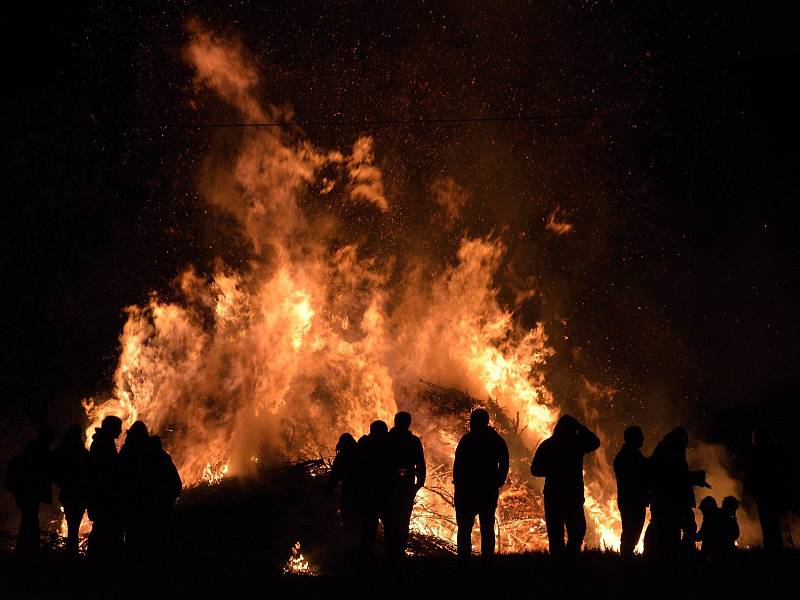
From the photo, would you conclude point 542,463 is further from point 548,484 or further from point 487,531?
point 487,531

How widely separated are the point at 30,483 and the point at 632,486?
6752 millimetres

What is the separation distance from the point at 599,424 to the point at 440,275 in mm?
8782

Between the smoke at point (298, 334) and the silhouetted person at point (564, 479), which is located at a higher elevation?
the smoke at point (298, 334)

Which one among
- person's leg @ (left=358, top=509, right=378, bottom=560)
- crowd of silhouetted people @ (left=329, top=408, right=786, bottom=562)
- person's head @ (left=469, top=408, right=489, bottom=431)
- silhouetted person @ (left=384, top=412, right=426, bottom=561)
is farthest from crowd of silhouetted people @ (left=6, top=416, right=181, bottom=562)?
person's head @ (left=469, top=408, right=489, bottom=431)

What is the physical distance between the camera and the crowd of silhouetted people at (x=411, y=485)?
264 inches

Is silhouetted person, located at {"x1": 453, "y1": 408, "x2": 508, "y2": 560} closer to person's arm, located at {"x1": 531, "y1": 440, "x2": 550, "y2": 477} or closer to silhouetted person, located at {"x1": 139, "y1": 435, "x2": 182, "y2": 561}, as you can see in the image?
person's arm, located at {"x1": 531, "y1": 440, "x2": 550, "y2": 477}

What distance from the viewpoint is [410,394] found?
1666 cm

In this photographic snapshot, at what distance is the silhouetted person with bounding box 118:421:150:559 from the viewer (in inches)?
274

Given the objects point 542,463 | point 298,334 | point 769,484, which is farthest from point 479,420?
point 298,334

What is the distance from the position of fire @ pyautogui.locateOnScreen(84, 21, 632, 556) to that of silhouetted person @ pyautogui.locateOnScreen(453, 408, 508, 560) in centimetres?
722

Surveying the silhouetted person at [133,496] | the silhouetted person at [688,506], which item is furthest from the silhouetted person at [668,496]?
the silhouetted person at [133,496]

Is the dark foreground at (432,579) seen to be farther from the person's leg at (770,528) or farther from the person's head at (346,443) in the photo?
the person's head at (346,443)

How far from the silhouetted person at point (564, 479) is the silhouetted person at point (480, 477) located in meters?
0.41

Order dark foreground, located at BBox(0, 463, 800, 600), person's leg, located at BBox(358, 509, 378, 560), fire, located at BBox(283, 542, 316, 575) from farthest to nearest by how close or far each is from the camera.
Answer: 1. fire, located at BBox(283, 542, 316, 575)
2. person's leg, located at BBox(358, 509, 378, 560)
3. dark foreground, located at BBox(0, 463, 800, 600)
